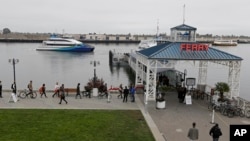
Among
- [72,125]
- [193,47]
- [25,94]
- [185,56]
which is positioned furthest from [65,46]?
[72,125]

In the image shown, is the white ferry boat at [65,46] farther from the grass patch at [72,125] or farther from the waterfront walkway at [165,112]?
the grass patch at [72,125]

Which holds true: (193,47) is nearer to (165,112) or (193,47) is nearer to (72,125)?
(165,112)

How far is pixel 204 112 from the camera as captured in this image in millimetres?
21078

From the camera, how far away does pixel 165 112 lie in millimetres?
20859

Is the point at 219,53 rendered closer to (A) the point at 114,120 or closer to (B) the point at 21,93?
(A) the point at 114,120

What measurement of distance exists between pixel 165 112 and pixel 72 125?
6978 mm

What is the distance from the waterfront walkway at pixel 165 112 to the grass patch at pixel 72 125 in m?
0.92

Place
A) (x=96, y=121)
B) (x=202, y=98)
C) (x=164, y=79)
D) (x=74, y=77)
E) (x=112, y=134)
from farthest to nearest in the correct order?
(x=74, y=77) < (x=164, y=79) < (x=202, y=98) < (x=96, y=121) < (x=112, y=134)

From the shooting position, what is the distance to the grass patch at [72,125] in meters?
14.8

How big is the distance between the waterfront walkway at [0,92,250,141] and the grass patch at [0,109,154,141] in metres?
0.92

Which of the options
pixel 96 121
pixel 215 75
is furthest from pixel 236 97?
pixel 215 75

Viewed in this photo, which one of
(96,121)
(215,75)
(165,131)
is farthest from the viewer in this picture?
(215,75)

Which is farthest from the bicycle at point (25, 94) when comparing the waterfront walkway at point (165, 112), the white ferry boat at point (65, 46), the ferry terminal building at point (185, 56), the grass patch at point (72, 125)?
the white ferry boat at point (65, 46)

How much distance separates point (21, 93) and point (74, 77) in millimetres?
27212
